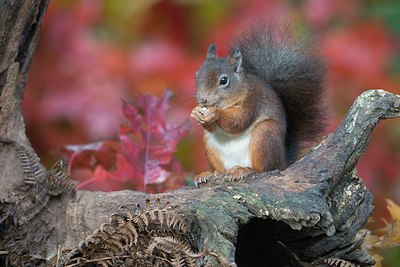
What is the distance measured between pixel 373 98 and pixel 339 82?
1.45 m

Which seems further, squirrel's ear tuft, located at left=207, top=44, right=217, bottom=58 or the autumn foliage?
squirrel's ear tuft, located at left=207, top=44, right=217, bottom=58

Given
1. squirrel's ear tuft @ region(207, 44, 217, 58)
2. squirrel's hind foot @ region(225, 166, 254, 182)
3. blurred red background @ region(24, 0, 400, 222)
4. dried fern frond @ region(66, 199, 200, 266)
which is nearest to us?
dried fern frond @ region(66, 199, 200, 266)

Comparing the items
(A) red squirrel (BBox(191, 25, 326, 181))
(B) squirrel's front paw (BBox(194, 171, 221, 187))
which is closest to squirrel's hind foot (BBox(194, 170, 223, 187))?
(B) squirrel's front paw (BBox(194, 171, 221, 187))

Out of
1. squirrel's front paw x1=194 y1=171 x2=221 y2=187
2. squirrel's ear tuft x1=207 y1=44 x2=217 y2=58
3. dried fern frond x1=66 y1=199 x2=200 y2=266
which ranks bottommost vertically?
dried fern frond x1=66 y1=199 x2=200 y2=266

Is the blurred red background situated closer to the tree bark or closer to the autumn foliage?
the autumn foliage

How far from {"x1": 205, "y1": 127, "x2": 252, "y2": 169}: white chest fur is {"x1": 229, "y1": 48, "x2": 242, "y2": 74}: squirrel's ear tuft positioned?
184 millimetres

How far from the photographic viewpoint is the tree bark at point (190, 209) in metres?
1.76

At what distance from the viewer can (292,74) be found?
2422 millimetres

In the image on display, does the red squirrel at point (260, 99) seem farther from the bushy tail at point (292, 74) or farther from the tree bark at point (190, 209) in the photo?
the tree bark at point (190, 209)

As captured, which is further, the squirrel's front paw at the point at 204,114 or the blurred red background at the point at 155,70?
the blurred red background at the point at 155,70

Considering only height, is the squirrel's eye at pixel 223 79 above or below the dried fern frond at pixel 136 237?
above

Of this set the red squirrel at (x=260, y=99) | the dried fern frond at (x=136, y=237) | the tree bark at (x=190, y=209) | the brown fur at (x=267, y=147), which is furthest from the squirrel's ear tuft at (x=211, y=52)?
the dried fern frond at (x=136, y=237)

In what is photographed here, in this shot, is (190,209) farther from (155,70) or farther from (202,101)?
(155,70)

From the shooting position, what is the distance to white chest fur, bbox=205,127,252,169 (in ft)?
7.73
